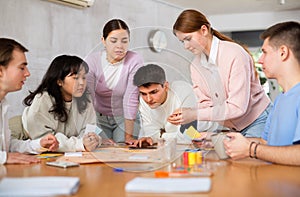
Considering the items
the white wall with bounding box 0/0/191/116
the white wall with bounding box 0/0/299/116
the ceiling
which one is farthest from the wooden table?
the ceiling

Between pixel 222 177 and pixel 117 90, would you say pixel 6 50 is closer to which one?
pixel 117 90

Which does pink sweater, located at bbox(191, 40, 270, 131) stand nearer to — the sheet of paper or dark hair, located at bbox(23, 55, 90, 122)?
the sheet of paper

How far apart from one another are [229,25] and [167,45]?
412 centimetres

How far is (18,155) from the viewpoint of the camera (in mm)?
1314

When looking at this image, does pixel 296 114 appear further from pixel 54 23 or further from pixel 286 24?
pixel 54 23

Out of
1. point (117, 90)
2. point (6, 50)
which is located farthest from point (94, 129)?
point (6, 50)

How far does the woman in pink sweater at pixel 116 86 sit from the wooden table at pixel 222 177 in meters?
0.21

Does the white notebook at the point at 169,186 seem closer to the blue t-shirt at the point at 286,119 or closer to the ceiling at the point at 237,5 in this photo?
the blue t-shirt at the point at 286,119

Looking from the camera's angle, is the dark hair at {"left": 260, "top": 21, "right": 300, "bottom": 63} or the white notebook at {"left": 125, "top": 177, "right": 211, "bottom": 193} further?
the dark hair at {"left": 260, "top": 21, "right": 300, "bottom": 63}

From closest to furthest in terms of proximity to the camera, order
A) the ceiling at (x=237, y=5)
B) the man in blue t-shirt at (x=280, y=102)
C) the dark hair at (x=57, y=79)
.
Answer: the man in blue t-shirt at (x=280, y=102) < the dark hair at (x=57, y=79) < the ceiling at (x=237, y=5)

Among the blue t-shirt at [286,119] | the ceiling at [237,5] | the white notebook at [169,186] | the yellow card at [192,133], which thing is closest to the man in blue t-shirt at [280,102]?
the blue t-shirt at [286,119]

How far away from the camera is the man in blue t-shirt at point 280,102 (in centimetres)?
121

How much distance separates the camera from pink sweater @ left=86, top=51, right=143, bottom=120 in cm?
138

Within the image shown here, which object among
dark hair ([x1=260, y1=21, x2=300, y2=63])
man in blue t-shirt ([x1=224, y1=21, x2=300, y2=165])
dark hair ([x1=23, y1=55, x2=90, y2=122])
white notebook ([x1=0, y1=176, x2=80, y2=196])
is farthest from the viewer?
dark hair ([x1=23, y1=55, x2=90, y2=122])
